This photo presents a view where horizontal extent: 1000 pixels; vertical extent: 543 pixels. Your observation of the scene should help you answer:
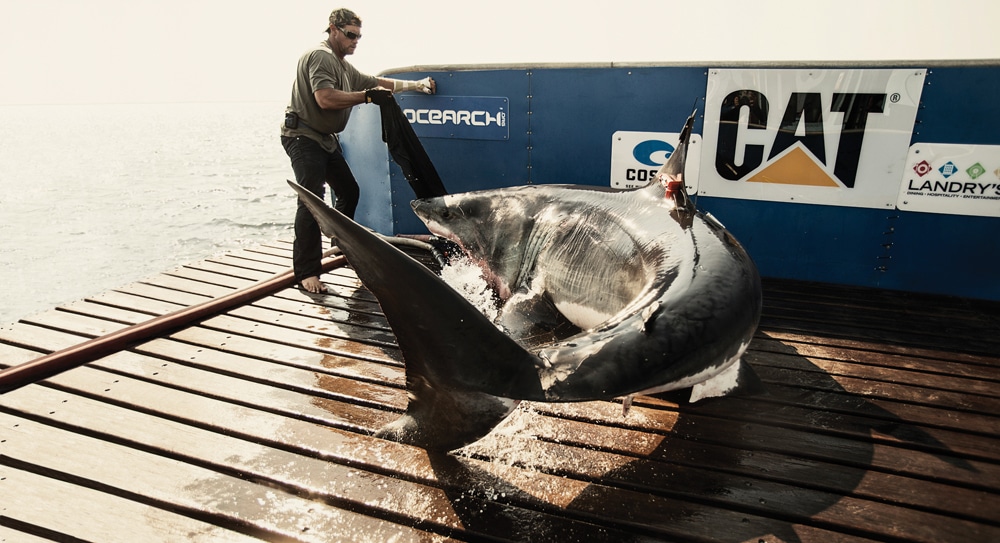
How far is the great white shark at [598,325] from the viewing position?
2.04 metres

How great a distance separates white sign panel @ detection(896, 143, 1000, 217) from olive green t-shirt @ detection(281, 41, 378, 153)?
549cm

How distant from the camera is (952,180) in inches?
202

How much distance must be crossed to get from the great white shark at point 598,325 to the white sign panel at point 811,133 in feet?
7.94

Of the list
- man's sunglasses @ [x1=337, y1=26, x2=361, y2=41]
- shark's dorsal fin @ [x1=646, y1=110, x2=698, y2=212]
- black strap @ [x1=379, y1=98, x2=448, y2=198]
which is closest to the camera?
shark's dorsal fin @ [x1=646, y1=110, x2=698, y2=212]

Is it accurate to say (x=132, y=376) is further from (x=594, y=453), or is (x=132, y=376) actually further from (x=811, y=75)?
(x=811, y=75)

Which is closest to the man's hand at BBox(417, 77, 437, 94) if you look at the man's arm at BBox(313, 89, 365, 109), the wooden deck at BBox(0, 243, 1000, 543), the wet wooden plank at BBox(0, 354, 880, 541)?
the man's arm at BBox(313, 89, 365, 109)

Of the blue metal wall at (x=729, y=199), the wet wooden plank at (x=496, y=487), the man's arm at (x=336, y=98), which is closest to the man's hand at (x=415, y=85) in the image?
the blue metal wall at (x=729, y=199)

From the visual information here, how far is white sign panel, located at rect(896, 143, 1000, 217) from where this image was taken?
197 inches

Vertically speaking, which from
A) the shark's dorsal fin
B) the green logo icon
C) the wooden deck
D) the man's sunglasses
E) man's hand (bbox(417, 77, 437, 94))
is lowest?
the wooden deck

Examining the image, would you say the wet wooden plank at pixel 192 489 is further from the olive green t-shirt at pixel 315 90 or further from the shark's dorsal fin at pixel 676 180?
the olive green t-shirt at pixel 315 90

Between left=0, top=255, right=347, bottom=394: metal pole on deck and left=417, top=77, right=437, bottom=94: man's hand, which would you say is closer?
left=0, top=255, right=347, bottom=394: metal pole on deck

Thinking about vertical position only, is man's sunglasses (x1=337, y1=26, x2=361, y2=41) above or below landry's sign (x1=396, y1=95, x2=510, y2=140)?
above

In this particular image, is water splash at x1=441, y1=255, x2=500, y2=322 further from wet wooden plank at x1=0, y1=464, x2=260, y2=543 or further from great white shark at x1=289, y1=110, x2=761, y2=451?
wet wooden plank at x1=0, y1=464, x2=260, y2=543

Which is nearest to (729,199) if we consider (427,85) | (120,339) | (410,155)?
(410,155)
